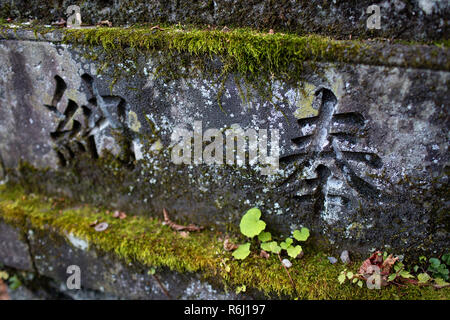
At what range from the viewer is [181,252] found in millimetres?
2811

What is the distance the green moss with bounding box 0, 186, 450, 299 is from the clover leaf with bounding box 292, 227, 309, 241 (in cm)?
19

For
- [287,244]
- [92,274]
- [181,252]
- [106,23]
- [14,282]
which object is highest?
[106,23]

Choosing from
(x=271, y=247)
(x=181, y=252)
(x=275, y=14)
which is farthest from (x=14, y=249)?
(x=275, y=14)

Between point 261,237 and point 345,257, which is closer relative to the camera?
point 345,257

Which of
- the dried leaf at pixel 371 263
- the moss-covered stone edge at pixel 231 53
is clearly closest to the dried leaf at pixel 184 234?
the moss-covered stone edge at pixel 231 53

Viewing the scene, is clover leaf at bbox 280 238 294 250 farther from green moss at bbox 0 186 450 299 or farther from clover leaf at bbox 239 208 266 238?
clover leaf at bbox 239 208 266 238

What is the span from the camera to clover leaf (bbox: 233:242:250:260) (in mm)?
2666

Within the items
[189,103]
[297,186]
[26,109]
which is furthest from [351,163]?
[26,109]

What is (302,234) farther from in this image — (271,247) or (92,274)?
(92,274)

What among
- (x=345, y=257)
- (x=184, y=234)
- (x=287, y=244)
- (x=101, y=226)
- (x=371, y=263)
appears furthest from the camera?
(x=101, y=226)

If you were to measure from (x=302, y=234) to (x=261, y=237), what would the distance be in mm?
322

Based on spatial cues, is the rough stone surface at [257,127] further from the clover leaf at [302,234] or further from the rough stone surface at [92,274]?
the rough stone surface at [92,274]

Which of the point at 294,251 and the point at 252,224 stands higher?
the point at 252,224

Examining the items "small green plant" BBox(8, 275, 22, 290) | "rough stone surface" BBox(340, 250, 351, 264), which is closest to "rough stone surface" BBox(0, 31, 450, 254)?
"rough stone surface" BBox(340, 250, 351, 264)
